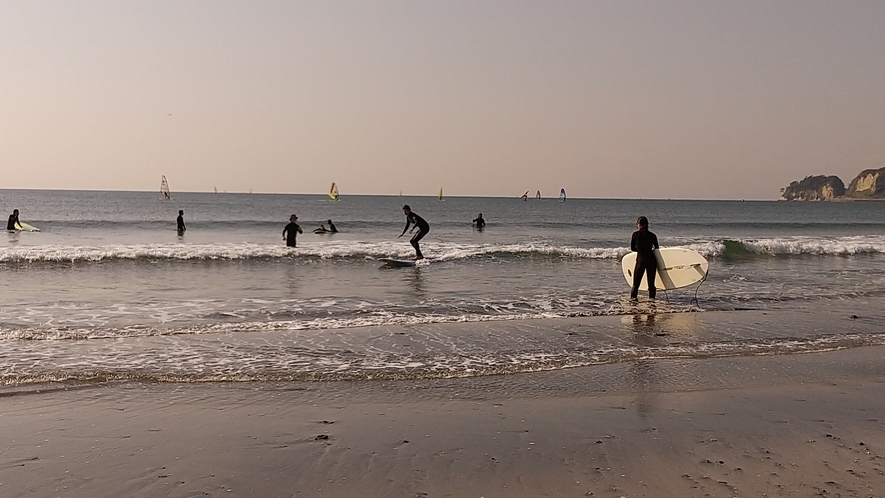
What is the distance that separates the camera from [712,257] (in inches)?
923

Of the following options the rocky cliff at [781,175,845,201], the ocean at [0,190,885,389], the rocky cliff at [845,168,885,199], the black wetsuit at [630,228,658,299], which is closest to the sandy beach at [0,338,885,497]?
the ocean at [0,190,885,389]

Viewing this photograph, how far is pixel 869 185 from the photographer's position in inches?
6905

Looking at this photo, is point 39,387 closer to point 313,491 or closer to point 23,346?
point 23,346

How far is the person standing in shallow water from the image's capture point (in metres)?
12.6

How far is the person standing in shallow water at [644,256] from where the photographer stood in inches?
496

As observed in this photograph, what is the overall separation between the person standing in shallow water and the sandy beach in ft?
18.7

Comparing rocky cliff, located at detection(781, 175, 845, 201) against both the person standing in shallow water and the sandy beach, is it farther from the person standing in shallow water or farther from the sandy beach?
the sandy beach

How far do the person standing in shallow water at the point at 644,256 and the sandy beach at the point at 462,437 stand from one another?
5703mm

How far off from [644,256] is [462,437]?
337 inches

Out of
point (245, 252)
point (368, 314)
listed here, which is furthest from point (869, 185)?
point (368, 314)

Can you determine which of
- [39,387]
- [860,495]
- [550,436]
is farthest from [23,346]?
[860,495]

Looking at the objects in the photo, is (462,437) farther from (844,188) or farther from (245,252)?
(844,188)

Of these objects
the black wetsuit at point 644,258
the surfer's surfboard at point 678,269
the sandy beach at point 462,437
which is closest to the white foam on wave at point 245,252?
the surfer's surfboard at point 678,269

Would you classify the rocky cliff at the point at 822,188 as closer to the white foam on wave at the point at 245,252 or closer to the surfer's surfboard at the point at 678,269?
the white foam on wave at the point at 245,252
